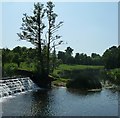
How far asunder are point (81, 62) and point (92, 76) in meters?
14.2

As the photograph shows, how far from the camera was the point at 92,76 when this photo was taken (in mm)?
27422

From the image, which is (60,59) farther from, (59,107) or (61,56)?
(59,107)

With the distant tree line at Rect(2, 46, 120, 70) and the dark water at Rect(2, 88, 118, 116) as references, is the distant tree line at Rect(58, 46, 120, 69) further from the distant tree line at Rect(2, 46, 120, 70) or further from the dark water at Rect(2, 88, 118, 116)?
the dark water at Rect(2, 88, 118, 116)

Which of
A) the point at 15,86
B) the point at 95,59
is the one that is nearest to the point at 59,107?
the point at 15,86

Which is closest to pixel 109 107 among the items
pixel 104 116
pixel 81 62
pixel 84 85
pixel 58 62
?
pixel 104 116

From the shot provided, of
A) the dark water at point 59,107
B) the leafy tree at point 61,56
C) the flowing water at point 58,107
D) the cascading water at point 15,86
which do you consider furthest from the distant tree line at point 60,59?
the dark water at point 59,107

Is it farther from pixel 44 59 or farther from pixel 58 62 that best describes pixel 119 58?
pixel 44 59

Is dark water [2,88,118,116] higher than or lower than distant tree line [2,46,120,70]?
lower

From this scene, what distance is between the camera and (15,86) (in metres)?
24.5

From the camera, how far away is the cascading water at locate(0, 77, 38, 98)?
2205 cm

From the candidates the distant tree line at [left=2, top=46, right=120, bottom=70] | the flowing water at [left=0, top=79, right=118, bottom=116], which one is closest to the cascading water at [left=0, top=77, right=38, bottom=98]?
the flowing water at [left=0, top=79, right=118, bottom=116]

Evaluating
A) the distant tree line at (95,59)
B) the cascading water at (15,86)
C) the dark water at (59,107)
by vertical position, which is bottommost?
the dark water at (59,107)

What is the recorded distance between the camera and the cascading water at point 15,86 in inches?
868

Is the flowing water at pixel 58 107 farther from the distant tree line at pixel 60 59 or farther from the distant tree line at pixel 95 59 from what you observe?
the distant tree line at pixel 95 59
